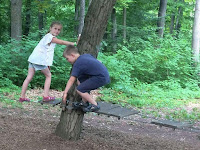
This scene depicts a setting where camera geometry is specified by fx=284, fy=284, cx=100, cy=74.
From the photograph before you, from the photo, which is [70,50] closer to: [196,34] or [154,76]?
[154,76]

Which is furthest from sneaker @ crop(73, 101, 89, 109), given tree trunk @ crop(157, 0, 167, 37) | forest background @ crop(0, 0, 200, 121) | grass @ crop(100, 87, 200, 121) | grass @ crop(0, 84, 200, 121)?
tree trunk @ crop(157, 0, 167, 37)

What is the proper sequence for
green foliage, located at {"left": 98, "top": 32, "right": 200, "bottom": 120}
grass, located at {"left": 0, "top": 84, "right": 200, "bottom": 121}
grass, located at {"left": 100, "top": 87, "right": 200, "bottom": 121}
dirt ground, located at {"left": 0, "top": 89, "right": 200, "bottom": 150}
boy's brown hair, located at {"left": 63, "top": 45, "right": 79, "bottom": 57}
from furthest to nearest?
green foliage, located at {"left": 98, "top": 32, "right": 200, "bottom": 120} < grass, located at {"left": 100, "top": 87, "right": 200, "bottom": 121} < grass, located at {"left": 0, "top": 84, "right": 200, "bottom": 121} < dirt ground, located at {"left": 0, "top": 89, "right": 200, "bottom": 150} < boy's brown hair, located at {"left": 63, "top": 45, "right": 79, "bottom": 57}

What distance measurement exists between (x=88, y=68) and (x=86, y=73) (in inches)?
3.3

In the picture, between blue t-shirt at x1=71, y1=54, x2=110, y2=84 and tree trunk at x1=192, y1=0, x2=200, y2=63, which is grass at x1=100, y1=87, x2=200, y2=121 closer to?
tree trunk at x1=192, y1=0, x2=200, y2=63

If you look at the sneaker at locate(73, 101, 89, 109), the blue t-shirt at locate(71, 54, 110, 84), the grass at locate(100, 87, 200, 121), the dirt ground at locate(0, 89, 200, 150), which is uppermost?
the blue t-shirt at locate(71, 54, 110, 84)

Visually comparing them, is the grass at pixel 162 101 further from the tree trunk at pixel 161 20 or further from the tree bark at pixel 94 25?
the tree trunk at pixel 161 20

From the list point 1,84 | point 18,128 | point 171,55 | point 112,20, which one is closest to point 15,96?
point 1,84

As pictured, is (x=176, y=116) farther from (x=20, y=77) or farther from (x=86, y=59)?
(x=20, y=77)

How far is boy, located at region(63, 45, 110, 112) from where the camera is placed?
3.91 metres

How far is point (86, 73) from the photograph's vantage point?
3.97 metres

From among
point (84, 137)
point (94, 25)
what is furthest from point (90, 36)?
point (84, 137)

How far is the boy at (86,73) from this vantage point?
154 inches

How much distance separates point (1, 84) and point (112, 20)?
40.9 ft

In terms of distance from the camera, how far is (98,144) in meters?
4.42
